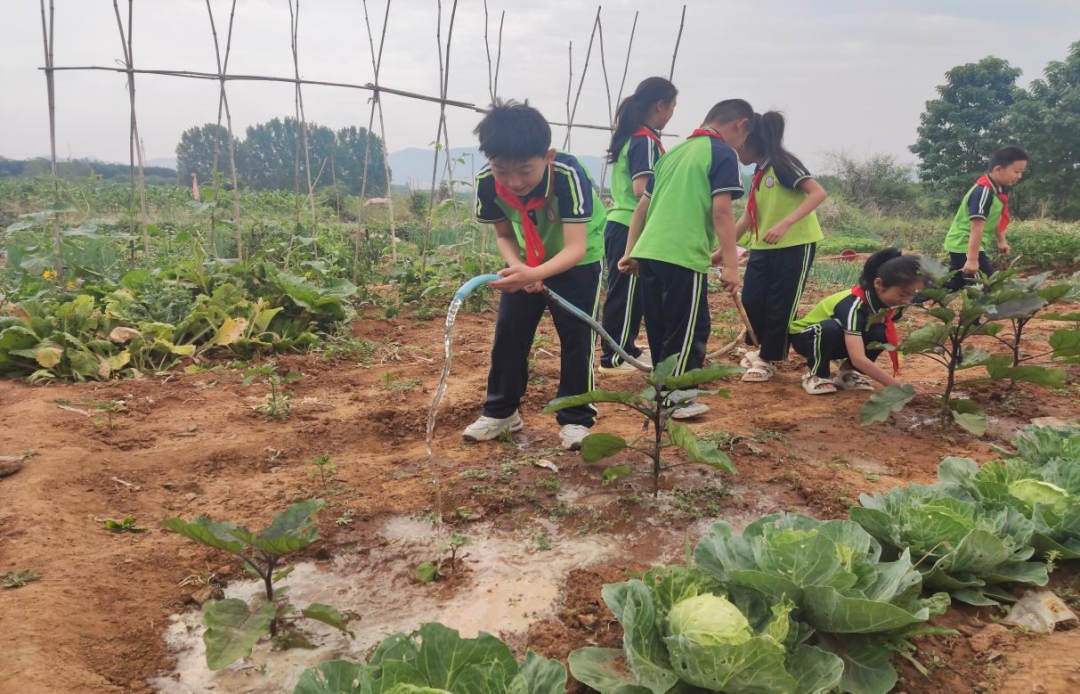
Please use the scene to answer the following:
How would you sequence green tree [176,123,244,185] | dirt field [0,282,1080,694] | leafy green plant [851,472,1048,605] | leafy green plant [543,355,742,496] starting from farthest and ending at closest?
green tree [176,123,244,185]
leafy green plant [543,355,742,496]
leafy green plant [851,472,1048,605]
dirt field [0,282,1080,694]

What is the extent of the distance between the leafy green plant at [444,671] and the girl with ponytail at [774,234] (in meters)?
2.56

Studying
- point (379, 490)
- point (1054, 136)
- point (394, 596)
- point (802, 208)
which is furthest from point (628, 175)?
point (1054, 136)

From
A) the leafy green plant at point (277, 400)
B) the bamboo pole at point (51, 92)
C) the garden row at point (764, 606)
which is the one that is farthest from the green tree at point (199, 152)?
the garden row at point (764, 606)

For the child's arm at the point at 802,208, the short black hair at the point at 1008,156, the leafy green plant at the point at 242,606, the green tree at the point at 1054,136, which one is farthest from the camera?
the green tree at the point at 1054,136

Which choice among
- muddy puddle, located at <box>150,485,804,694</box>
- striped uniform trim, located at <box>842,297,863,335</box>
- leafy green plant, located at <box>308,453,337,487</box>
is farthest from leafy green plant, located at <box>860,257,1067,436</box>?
leafy green plant, located at <box>308,453,337,487</box>

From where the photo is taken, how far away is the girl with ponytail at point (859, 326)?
129 inches

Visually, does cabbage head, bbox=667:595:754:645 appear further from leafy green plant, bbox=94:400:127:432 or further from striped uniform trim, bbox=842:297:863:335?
leafy green plant, bbox=94:400:127:432

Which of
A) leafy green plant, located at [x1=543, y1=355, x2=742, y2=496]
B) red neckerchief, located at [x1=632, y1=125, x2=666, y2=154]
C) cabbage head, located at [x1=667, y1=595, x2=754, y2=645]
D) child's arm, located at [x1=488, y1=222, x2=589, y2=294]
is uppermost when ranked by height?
red neckerchief, located at [x1=632, y1=125, x2=666, y2=154]

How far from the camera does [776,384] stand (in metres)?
3.98

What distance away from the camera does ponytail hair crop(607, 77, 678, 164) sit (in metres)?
3.53

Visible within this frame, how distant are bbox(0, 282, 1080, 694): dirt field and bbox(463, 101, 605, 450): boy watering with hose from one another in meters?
0.29

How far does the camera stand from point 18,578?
177cm

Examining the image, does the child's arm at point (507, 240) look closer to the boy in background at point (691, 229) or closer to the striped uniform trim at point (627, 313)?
the boy in background at point (691, 229)

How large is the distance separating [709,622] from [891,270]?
2.63 metres
